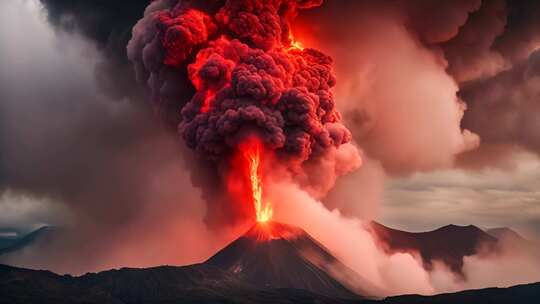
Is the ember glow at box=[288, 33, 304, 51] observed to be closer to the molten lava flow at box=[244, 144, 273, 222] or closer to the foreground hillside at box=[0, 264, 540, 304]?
the molten lava flow at box=[244, 144, 273, 222]

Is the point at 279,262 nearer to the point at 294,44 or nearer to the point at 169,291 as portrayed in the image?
the point at 169,291

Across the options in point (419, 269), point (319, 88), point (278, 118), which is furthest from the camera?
point (419, 269)

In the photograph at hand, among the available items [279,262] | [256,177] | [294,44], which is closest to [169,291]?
[279,262]

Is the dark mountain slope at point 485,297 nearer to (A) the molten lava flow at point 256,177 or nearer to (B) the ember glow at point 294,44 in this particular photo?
(A) the molten lava flow at point 256,177

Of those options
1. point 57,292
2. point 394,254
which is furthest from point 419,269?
point 57,292

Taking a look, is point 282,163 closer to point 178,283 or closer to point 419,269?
point 178,283

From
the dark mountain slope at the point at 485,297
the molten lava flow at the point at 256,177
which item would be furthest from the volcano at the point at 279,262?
the dark mountain slope at the point at 485,297
